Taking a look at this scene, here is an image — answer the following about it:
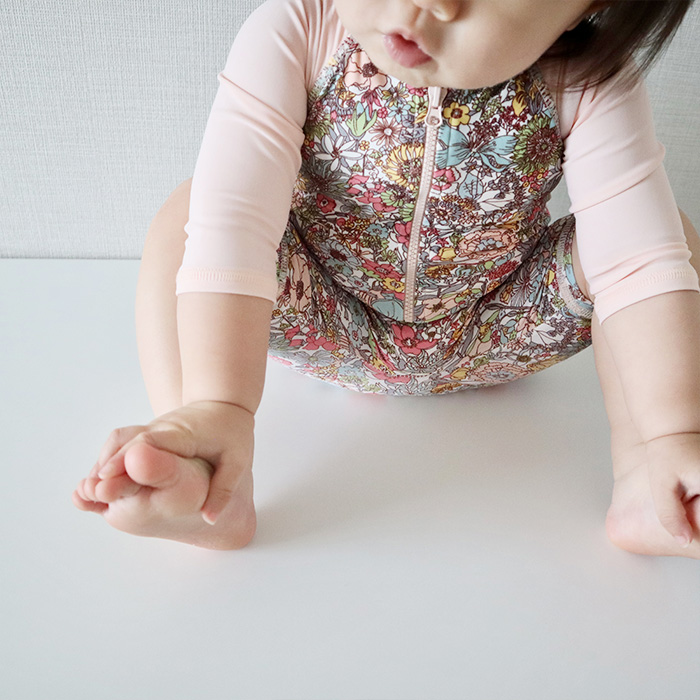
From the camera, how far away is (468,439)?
671mm

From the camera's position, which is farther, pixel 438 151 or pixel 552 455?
pixel 552 455

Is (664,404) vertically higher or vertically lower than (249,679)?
higher

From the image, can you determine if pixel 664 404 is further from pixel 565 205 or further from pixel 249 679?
pixel 565 205

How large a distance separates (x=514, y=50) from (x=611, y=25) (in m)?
0.11

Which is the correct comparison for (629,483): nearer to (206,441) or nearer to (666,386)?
(666,386)

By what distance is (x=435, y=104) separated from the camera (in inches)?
20.3

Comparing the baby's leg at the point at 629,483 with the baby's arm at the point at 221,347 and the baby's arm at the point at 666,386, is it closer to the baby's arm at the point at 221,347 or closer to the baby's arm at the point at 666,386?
the baby's arm at the point at 666,386

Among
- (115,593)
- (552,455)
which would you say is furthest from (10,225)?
(552,455)

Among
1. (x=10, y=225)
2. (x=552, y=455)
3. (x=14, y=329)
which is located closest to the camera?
(x=552, y=455)

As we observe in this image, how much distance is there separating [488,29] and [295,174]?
166 millimetres

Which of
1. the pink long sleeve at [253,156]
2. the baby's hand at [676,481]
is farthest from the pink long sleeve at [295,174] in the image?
the baby's hand at [676,481]

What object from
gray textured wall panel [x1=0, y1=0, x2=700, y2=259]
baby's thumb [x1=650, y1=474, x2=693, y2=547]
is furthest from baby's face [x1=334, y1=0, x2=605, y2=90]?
gray textured wall panel [x1=0, y1=0, x2=700, y2=259]

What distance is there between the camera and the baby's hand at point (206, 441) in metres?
0.43

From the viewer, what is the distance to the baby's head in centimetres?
42
